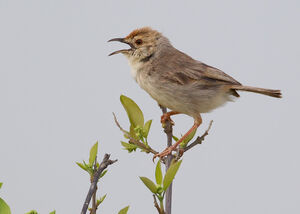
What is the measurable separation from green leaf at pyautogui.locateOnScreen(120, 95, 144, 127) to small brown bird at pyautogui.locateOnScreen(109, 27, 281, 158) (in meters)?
0.99

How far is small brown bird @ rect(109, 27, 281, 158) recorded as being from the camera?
14.6 ft

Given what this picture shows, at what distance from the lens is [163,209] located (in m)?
2.55

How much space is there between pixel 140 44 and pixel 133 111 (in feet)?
5.72

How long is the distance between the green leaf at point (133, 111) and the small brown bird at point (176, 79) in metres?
0.99

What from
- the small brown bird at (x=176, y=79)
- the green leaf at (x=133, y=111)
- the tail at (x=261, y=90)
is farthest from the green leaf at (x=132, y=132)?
the tail at (x=261, y=90)

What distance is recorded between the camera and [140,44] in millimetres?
4859

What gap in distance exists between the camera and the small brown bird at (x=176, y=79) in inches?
175

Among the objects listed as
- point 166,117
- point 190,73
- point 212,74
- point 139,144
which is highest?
point 212,74

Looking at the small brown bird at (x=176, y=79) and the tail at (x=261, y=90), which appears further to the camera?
the small brown bird at (x=176, y=79)

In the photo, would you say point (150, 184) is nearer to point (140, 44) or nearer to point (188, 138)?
point (188, 138)

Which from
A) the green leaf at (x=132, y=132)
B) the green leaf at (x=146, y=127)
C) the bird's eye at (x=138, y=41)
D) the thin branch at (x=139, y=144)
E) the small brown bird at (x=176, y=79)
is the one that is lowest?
the thin branch at (x=139, y=144)

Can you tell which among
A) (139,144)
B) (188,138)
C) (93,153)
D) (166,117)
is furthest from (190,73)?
(93,153)

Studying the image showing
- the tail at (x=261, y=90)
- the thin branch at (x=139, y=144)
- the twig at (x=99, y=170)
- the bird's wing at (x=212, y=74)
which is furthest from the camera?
the bird's wing at (x=212, y=74)

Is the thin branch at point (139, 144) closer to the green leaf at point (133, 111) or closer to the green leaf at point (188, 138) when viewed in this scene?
the green leaf at point (133, 111)
